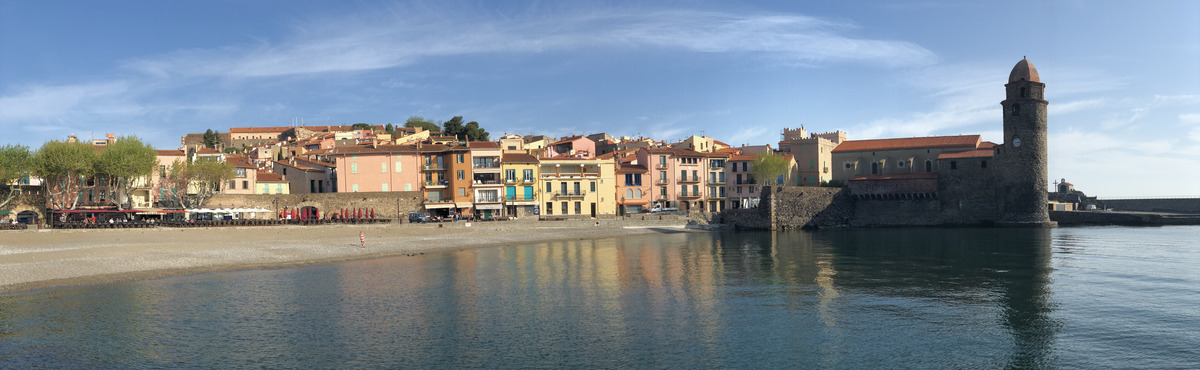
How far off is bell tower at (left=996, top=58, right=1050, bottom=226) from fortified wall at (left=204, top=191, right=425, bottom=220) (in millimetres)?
58446

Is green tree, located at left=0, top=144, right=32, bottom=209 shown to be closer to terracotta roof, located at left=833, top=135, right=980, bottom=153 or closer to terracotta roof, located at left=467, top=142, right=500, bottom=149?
terracotta roof, located at left=467, top=142, right=500, bottom=149

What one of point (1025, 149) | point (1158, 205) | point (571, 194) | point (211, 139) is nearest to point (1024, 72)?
point (1025, 149)

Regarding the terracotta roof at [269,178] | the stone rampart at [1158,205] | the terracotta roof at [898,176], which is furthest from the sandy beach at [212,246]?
the stone rampart at [1158,205]

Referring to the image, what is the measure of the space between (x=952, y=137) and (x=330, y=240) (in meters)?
66.9

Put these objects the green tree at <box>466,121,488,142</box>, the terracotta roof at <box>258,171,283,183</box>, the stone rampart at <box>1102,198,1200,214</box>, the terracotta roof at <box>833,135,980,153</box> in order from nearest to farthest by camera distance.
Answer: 1. the terracotta roof at <box>258,171,283,183</box>
2. the terracotta roof at <box>833,135,980,153</box>
3. the stone rampart at <box>1102,198,1200,214</box>
4. the green tree at <box>466,121,488,142</box>

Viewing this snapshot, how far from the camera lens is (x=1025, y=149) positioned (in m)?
73.6

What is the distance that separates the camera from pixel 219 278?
3198 cm

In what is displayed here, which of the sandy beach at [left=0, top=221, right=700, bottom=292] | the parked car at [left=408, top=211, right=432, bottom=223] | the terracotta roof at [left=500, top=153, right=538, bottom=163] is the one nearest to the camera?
the sandy beach at [left=0, top=221, right=700, bottom=292]

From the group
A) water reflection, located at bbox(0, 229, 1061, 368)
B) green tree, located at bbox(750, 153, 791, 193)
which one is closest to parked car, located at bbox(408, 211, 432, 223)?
water reflection, located at bbox(0, 229, 1061, 368)

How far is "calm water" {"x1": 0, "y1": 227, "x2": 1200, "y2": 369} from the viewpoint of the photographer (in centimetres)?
1814

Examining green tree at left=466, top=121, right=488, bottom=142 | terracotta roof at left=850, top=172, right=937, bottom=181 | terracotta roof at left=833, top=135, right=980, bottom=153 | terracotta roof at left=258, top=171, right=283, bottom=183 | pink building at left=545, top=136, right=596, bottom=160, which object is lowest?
terracotta roof at left=850, top=172, right=937, bottom=181

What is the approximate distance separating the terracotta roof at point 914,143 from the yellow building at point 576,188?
30.1m

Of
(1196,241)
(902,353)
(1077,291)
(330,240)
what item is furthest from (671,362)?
(1196,241)

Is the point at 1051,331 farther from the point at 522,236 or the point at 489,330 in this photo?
the point at 522,236
